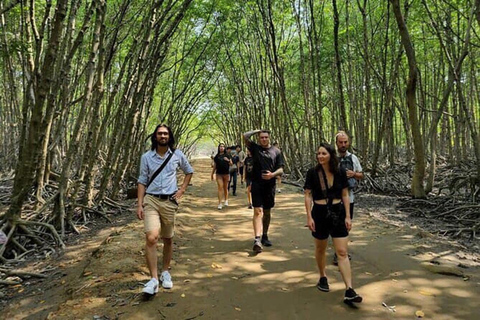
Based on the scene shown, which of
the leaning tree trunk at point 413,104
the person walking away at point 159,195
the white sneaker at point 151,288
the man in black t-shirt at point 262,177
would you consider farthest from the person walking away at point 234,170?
the white sneaker at point 151,288

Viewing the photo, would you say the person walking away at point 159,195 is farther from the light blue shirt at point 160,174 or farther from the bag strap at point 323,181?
the bag strap at point 323,181

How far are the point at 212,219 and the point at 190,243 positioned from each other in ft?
6.34

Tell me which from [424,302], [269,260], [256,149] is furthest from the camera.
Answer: [256,149]

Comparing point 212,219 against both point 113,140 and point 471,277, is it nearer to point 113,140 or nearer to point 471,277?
point 113,140

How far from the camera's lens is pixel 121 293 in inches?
130

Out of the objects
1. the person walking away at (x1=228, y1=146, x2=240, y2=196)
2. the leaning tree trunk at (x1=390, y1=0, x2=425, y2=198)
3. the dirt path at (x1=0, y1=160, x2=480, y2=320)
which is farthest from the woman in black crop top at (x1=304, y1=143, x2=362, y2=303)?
the person walking away at (x1=228, y1=146, x2=240, y2=196)

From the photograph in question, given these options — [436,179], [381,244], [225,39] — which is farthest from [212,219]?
[225,39]

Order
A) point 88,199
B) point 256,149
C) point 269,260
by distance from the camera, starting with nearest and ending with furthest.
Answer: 1. point 269,260
2. point 256,149
3. point 88,199

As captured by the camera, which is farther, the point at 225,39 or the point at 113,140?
the point at 225,39

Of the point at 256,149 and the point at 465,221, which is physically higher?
the point at 256,149

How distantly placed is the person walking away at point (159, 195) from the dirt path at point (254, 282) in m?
0.40

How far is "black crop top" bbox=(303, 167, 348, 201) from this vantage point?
134 inches

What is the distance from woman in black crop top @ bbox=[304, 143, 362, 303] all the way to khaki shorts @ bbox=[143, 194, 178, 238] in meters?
1.42

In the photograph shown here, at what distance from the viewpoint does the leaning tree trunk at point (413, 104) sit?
7020 mm
